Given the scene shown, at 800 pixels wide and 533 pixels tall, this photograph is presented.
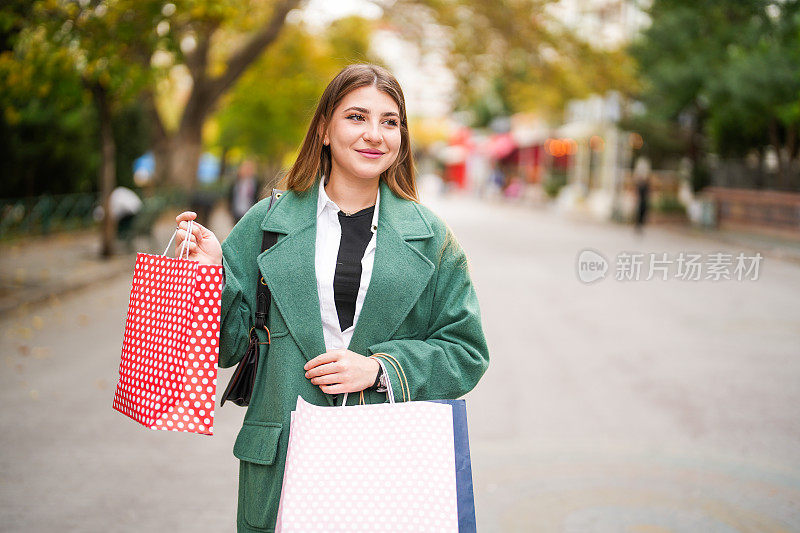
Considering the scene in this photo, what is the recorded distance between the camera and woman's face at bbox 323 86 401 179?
234 cm

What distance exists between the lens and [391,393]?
2.20 m

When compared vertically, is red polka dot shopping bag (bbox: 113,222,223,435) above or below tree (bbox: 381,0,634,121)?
below

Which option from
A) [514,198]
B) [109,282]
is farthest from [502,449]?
[514,198]

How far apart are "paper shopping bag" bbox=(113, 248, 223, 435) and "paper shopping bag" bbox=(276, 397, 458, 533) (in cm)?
27

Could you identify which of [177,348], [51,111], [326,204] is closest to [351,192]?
[326,204]

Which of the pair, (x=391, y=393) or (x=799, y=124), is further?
(x=799, y=124)

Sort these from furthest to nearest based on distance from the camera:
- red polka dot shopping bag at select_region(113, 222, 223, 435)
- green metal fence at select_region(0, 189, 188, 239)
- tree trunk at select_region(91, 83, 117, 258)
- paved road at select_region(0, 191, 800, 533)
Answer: green metal fence at select_region(0, 189, 188, 239), tree trunk at select_region(91, 83, 117, 258), paved road at select_region(0, 191, 800, 533), red polka dot shopping bag at select_region(113, 222, 223, 435)

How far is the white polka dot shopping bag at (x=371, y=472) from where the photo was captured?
2041mm

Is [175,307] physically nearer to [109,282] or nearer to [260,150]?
[109,282]

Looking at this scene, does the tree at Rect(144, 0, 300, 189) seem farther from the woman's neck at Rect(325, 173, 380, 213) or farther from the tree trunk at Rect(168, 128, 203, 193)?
the woman's neck at Rect(325, 173, 380, 213)

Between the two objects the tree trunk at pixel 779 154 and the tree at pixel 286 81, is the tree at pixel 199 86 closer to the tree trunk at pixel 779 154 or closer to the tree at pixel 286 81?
the tree at pixel 286 81

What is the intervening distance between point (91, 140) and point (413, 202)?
21.9m

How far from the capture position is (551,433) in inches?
239

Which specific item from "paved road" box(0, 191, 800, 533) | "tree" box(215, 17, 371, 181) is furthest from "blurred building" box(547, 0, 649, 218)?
"paved road" box(0, 191, 800, 533)
